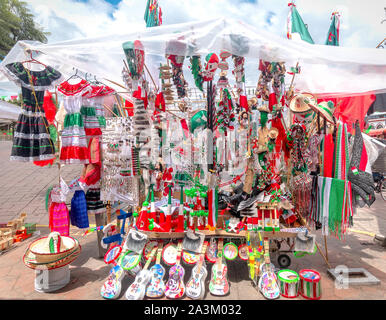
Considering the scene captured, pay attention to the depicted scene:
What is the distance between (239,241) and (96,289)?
1.69 meters

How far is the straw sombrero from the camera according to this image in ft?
8.38

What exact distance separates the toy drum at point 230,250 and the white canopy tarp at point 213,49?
1.97m

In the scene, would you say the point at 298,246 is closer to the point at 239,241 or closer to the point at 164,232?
the point at 239,241

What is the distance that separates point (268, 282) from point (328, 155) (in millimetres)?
1527

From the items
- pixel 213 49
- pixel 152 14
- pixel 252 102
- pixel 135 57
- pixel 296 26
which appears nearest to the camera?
pixel 213 49

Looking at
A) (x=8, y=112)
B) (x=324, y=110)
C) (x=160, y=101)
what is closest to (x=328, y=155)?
(x=324, y=110)

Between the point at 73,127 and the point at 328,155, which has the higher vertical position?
the point at 73,127

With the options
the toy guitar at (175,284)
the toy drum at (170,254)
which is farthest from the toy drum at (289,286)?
the toy drum at (170,254)

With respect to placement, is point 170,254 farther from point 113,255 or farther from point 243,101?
point 243,101

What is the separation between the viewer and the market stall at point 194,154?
8.07ft

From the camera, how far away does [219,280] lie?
101 inches

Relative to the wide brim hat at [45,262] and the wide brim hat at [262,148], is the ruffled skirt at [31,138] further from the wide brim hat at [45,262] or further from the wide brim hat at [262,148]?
the wide brim hat at [262,148]

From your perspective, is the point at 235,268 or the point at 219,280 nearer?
the point at 219,280
